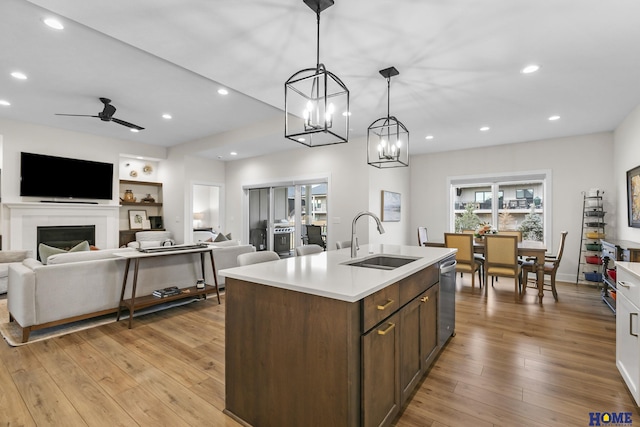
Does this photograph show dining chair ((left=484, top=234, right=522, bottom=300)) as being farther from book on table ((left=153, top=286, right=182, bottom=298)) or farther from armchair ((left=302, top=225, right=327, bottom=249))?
book on table ((left=153, top=286, right=182, bottom=298))

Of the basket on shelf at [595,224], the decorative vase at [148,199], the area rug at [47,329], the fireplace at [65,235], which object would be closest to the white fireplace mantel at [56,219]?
the fireplace at [65,235]

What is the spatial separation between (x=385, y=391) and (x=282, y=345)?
2.00 feet

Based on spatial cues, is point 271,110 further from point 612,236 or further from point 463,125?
point 612,236

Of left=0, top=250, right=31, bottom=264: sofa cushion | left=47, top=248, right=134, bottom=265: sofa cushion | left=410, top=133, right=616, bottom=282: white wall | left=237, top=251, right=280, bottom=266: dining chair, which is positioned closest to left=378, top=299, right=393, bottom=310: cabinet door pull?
left=237, top=251, right=280, bottom=266: dining chair

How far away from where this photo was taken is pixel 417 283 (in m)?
2.06

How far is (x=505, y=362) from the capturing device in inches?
97.9

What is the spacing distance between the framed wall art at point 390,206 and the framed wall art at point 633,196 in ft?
11.3

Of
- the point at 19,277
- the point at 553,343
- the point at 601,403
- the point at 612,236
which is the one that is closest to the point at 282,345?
the point at 601,403

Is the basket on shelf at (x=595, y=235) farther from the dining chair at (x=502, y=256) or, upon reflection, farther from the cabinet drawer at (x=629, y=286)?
the cabinet drawer at (x=629, y=286)

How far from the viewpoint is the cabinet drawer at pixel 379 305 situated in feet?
4.73

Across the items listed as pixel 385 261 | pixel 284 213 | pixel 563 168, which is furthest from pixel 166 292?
pixel 563 168

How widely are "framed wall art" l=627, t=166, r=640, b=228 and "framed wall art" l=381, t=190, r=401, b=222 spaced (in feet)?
11.3

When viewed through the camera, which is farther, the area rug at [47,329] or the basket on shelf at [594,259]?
the basket on shelf at [594,259]

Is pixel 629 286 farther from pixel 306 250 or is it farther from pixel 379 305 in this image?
pixel 306 250
